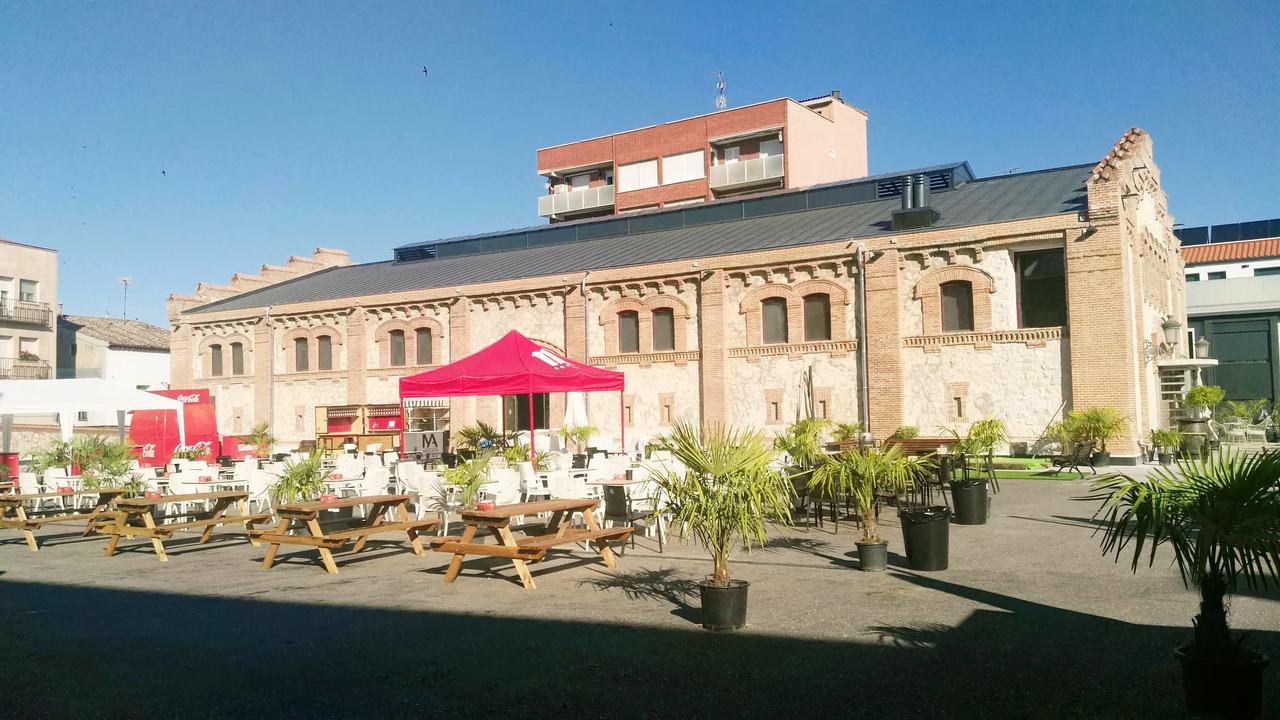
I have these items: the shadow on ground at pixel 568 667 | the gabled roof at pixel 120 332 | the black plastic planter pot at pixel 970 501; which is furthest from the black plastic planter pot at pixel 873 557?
the gabled roof at pixel 120 332

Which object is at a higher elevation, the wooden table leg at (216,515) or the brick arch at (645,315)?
the brick arch at (645,315)

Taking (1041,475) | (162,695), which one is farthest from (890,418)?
(162,695)

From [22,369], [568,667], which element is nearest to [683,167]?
[22,369]

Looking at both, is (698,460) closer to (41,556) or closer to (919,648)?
(919,648)

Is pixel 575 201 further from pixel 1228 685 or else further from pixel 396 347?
pixel 1228 685

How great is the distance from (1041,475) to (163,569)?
16.4 m

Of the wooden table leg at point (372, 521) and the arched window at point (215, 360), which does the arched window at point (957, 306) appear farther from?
the arched window at point (215, 360)

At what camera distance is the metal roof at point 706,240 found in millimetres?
24625

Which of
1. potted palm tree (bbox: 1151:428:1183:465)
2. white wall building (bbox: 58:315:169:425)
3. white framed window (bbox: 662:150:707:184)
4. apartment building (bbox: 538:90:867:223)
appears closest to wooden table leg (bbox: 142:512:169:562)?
potted palm tree (bbox: 1151:428:1183:465)

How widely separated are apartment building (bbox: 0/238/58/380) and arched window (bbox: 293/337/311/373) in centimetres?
1796

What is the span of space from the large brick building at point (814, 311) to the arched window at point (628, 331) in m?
0.05

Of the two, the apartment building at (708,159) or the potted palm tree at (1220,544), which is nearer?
the potted palm tree at (1220,544)

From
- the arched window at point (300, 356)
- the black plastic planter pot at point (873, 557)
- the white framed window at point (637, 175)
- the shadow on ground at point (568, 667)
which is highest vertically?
the white framed window at point (637, 175)

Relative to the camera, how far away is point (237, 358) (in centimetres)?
3616
